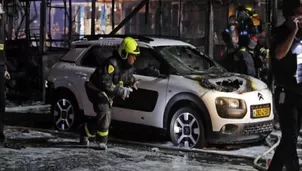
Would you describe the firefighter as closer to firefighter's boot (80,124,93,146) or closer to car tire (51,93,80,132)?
car tire (51,93,80,132)

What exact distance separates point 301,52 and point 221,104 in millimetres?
2817

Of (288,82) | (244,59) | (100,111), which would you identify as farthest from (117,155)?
(244,59)

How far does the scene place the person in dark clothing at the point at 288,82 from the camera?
16.1 ft

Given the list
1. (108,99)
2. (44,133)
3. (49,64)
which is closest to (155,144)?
(108,99)

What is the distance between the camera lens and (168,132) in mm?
8125

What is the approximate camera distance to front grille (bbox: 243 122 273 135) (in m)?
7.81

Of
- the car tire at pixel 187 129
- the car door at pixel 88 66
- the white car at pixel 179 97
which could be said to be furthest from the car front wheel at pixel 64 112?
the car tire at pixel 187 129

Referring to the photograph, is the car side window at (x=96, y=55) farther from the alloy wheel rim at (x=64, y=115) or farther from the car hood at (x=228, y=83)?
the car hood at (x=228, y=83)

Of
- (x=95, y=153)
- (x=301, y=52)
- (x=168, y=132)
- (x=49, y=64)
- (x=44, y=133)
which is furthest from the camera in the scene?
(x=49, y=64)

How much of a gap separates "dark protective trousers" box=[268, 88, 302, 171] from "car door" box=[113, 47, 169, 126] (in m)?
3.28

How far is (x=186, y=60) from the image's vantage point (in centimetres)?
872

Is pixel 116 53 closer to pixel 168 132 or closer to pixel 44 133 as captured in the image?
pixel 168 132

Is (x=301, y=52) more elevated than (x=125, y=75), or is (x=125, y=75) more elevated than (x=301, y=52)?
(x=301, y=52)

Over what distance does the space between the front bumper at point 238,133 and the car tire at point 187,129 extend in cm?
18
